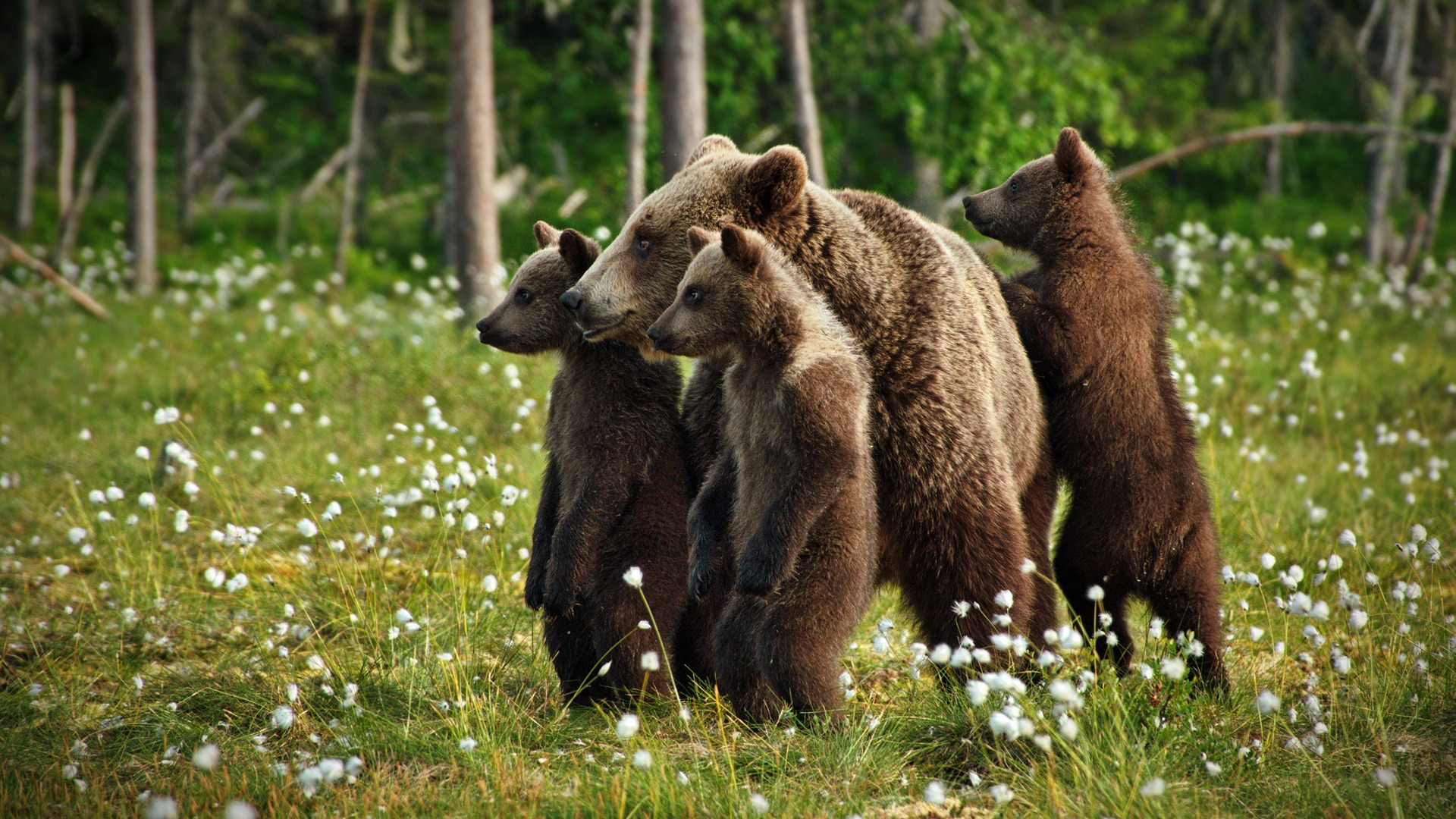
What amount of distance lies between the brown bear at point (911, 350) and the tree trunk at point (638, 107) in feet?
24.8

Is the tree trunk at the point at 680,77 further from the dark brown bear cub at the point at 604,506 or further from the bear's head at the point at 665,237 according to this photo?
the bear's head at the point at 665,237

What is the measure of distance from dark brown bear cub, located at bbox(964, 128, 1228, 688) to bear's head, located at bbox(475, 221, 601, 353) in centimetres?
166

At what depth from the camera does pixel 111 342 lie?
1170 centimetres

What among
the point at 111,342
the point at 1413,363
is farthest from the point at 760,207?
the point at 111,342

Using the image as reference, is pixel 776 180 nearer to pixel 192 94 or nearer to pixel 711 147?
pixel 711 147

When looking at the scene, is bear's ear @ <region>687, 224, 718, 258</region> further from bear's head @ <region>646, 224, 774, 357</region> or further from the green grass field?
the green grass field

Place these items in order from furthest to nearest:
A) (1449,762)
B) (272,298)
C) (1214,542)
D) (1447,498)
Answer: (272,298), (1447,498), (1214,542), (1449,762)

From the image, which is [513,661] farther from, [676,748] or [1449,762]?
[1449,762]

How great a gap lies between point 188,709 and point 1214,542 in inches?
151

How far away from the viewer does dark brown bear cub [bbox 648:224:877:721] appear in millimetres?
3465

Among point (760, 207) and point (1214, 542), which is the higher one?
point (760, 207)

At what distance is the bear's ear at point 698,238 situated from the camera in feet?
12.4

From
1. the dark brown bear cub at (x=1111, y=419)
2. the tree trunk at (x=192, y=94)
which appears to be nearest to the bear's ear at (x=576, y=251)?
the dark brown bear cub at (x=1111, y=419)

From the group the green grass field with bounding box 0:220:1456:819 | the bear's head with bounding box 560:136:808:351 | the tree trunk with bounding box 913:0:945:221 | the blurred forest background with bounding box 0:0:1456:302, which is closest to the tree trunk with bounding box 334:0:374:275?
the blurred forest background with bounding box 0:0:1456:302
